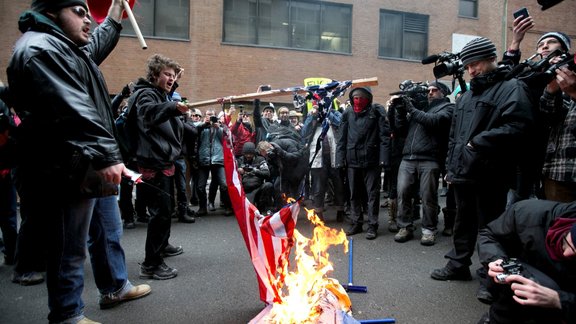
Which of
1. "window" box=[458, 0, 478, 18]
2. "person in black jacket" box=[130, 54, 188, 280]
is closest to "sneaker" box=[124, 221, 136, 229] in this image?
"person in black jacket" box=[130, 54, 188, 280]

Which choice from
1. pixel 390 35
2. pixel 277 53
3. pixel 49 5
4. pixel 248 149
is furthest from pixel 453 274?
pixel 390 35

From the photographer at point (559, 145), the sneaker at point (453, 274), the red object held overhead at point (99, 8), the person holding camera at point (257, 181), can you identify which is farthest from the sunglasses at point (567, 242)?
the person holding camera at point (257, 181)

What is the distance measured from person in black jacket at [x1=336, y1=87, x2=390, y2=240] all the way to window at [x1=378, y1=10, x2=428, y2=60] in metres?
12.2

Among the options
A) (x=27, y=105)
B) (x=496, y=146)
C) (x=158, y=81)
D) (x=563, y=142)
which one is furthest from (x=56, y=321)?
(x=563, y=142)

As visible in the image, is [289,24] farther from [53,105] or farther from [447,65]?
[53,105]

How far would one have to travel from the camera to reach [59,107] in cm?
222

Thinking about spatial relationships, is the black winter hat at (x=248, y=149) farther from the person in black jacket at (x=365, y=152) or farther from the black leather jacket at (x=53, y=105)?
the black leather jacket at (x=53, y=105)

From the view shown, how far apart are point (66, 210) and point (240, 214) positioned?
1.16m

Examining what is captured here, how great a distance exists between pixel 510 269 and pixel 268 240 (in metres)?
1.55

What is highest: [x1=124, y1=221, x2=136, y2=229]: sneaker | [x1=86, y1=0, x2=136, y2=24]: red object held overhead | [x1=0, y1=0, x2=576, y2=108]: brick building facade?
[x1=0, y1=0, x2=576, y2=108]: brick building facade

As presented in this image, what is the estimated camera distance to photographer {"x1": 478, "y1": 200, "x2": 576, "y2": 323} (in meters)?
1.93

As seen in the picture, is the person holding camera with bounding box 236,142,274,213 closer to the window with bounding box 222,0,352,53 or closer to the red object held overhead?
the red object held overhead

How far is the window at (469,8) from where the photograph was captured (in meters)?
18.1

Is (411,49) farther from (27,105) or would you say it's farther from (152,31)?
(27,105)
